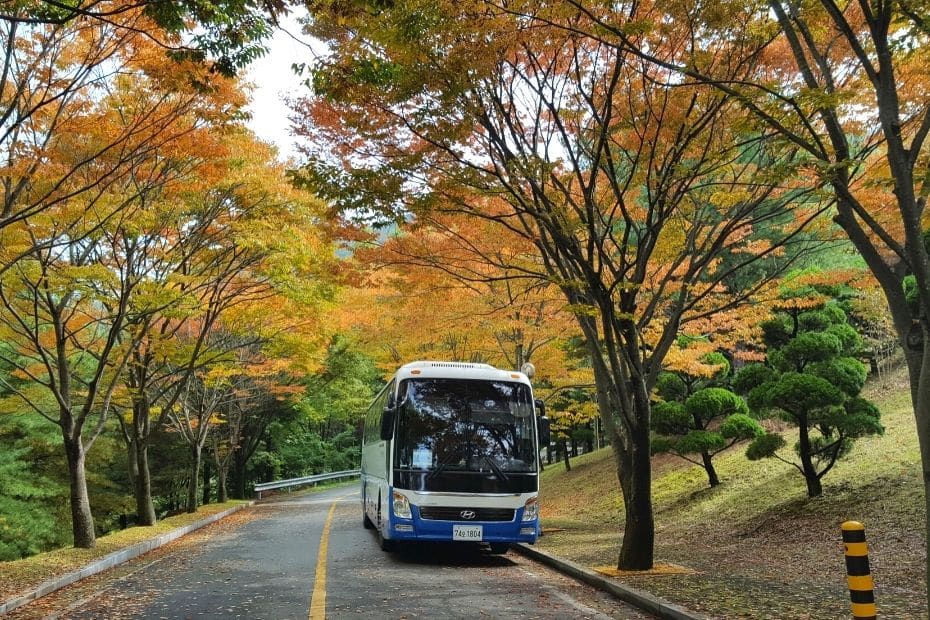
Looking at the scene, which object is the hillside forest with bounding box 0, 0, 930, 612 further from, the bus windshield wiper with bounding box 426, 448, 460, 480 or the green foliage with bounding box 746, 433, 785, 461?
the bus windshield wiper with bounding box 426, 448, 460, 480

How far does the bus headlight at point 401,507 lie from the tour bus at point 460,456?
0.01 meters

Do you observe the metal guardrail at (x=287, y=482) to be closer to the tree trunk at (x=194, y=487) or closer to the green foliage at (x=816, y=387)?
the tree trunk at (x=194, y=487)

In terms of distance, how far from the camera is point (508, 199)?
9930 millimetres

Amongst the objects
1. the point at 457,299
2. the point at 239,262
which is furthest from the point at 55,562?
the point at 457,299

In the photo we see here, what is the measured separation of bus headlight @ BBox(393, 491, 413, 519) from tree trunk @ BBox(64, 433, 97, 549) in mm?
6508

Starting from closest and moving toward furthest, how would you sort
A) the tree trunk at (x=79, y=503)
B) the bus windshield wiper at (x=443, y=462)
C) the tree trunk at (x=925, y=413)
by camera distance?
the tree trunk at (x=925, y=413), the bus windshield wiper at (x=443, y=462), the tree trunk at (x=79, y=503)

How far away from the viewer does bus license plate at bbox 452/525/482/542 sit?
1018 cm

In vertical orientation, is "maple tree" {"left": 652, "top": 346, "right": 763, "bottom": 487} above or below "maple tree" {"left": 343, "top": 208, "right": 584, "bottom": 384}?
below

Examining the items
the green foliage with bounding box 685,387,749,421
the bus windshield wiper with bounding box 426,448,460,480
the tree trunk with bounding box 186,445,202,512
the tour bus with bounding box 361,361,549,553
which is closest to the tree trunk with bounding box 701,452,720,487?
the green foliage with bounding box 685,387,749,421

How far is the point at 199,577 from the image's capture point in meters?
9.38

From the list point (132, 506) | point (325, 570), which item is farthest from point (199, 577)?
point (132, 506)

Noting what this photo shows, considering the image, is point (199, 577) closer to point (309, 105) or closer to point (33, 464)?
point (309, 105)

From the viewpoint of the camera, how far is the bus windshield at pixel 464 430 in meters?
10.4

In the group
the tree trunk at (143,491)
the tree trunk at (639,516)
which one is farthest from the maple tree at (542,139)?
the tree trunk at (143,491)
